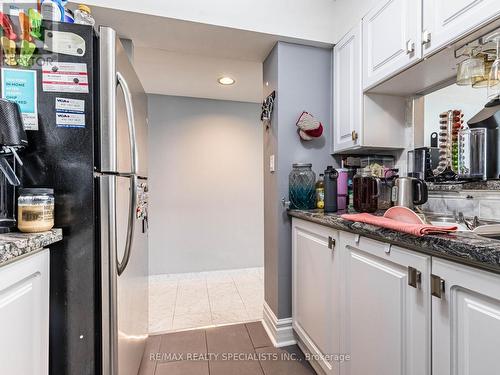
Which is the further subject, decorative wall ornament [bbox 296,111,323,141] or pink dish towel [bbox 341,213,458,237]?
decorative wall ornament [bbox 296,111,323,141]

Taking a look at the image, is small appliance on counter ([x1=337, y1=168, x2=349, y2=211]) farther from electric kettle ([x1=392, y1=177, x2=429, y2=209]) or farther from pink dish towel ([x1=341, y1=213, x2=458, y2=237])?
pink dish towel ([x1=341, y1=213, x2=458, y2=237])

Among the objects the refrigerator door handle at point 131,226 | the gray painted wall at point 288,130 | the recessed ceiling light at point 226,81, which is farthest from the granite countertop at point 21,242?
the recessed ceiling light at point 226,81

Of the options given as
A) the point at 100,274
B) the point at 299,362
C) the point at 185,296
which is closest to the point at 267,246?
the point at 299,362

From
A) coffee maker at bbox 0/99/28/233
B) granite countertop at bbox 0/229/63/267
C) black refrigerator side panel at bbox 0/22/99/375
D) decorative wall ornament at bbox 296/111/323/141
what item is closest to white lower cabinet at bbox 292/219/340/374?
decorative wall ornament at bbox 296/111/323/141

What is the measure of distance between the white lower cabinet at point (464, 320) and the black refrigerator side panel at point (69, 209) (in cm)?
119

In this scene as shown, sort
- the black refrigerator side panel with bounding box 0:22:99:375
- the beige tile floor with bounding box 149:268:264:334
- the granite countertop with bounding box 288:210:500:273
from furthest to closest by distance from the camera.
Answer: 1. the beige tile floor with bounding box 149:268:264:334
2. the black refrigerator side panel with bounding box 0:22:99:375
3. the granite countertop with bounding box 288:210:500:273

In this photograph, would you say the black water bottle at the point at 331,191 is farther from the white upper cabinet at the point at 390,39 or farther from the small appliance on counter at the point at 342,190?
the white upper cabinet at the point at 390,39

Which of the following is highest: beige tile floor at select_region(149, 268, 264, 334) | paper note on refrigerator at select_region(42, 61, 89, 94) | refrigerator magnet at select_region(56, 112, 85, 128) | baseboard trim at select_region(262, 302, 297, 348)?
paper note on refrigerator at select_region(42, 61, 89, 94)

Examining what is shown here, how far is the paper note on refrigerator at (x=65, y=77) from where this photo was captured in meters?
0.98

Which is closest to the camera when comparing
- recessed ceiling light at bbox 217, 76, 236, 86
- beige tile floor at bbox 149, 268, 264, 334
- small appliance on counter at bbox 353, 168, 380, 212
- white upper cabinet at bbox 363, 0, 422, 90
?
white upper cabinet at bbox 363, 0, 422, 90

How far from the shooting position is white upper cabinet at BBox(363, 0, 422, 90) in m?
Answer: 1.25

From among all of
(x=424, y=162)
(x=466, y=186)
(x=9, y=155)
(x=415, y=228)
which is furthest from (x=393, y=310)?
(x=9, y=155)

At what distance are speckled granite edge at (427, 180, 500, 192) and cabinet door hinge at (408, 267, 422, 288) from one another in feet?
2.44

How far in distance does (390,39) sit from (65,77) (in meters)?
1.56
